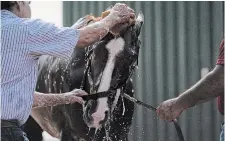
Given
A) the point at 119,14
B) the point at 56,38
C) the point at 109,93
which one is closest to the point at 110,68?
the point at 109,93

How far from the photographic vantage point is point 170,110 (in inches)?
138

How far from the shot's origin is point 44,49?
2729mm

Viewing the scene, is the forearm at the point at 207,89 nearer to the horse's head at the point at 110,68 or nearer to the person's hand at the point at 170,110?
the person's hand at the point at 170,110

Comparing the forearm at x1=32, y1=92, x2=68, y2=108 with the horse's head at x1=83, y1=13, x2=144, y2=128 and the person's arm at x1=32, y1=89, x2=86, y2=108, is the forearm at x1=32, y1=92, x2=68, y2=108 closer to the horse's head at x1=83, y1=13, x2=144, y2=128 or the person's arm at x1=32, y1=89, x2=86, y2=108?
the person's arm at x1=32, y1=89, x2=86, y2=108

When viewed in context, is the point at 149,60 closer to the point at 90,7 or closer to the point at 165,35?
the point at 165,35

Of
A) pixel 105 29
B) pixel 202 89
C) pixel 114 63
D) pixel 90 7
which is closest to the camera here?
pixel 105 29

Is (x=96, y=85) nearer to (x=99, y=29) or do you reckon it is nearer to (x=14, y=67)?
(x=99, y=29)

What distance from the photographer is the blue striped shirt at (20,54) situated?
2.66 meters

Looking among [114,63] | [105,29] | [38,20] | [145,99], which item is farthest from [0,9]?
[145,99]

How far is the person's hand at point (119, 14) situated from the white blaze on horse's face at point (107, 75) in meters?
0.21

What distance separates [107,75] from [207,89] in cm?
65

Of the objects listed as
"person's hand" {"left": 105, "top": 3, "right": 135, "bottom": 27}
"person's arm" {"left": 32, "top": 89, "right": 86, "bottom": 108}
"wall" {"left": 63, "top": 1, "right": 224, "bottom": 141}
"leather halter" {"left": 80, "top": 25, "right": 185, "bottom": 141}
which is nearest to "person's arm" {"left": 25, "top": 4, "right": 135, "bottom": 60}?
"person's hand" {"left": 105, "top": 3, "right": 135, "bottom": 27}

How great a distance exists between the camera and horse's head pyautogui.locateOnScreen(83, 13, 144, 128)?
358 cm

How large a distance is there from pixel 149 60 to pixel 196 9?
0.79 m
